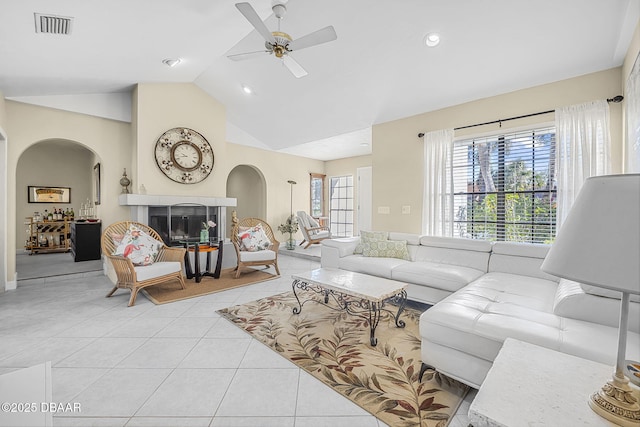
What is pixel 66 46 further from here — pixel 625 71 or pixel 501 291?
pixel 625 71

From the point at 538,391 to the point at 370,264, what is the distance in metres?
2.50

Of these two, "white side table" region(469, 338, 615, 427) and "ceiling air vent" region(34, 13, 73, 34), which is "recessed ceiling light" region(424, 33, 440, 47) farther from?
"ceiling air vent" region(34, 13, 73, 34)

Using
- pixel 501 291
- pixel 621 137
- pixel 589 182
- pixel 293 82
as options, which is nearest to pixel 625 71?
pixel 621 137

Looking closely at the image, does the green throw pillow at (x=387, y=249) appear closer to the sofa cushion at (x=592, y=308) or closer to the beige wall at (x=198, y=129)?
the beige wall at (x=198, y=129)

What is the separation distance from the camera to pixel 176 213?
16.3 feet

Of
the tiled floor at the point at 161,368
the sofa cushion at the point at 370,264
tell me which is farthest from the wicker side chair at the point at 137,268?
the sofa cushion at the point at 370,264

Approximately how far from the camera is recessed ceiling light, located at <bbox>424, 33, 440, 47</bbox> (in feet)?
9.43

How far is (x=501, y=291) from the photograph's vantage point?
7.49 feet

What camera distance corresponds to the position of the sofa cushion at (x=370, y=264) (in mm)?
3268

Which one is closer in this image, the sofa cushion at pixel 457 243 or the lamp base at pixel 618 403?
the lamp base at pixel 618 403

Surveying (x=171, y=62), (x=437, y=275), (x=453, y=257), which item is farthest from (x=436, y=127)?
(x=171, y=62)

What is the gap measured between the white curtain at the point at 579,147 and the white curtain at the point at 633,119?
0.25m

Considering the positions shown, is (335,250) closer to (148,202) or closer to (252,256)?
(252,256)

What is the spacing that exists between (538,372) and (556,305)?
105 cm
